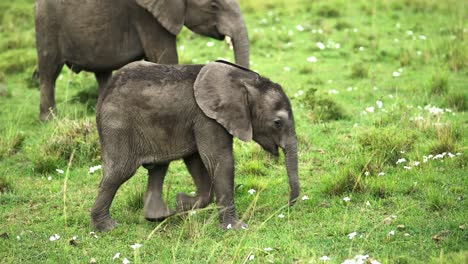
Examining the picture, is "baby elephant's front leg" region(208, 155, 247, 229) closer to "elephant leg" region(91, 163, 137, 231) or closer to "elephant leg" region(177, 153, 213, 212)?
"elephant leg" region(177, 153, 213, 212)

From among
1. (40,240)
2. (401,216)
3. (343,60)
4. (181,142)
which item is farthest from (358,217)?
(343,60)

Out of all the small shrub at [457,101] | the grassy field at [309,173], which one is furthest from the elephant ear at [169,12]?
the small shrub at [457,101]

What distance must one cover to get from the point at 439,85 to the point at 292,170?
5.37 meters

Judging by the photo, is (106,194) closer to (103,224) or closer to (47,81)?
(103,224)

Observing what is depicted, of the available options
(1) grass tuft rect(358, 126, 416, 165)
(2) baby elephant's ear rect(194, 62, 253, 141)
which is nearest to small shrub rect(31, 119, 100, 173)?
(2) baby elephant's ear rect(194, 62, 253, 141)

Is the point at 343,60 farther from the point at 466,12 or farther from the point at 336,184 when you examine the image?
the point at 336,184

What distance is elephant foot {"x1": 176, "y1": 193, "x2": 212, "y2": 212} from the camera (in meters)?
7.71

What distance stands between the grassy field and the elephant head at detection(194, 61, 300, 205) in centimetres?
58

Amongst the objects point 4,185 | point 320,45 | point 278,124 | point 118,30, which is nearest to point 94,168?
point 4,185

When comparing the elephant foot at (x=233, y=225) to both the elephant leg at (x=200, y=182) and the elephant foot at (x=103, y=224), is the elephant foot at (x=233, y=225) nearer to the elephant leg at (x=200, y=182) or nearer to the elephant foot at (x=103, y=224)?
the elephant leg at (x=200, y=182)

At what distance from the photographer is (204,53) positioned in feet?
49.9

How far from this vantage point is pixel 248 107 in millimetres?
7363

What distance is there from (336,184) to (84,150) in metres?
3.24

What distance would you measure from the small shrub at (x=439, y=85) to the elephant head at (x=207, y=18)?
12.2ft
